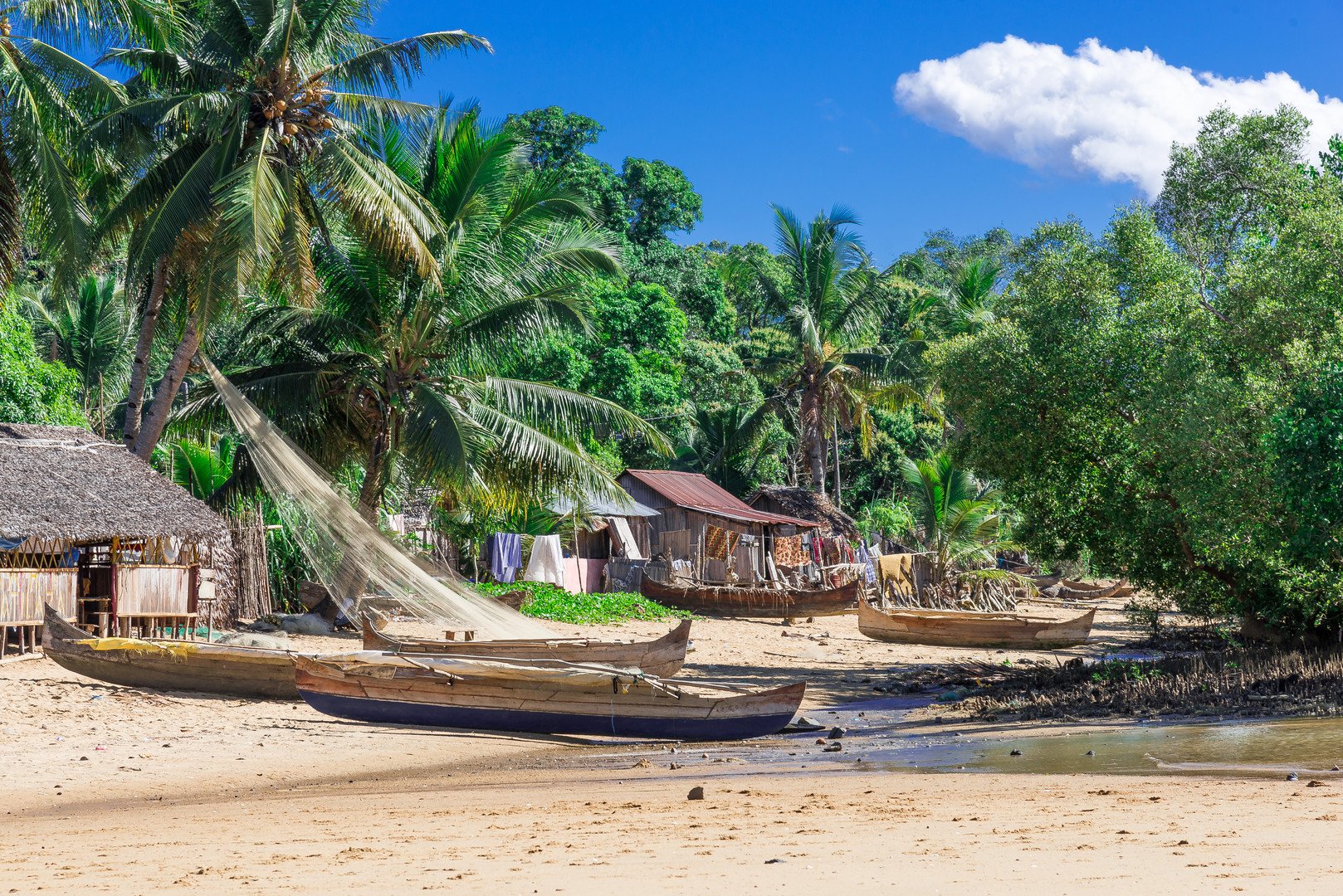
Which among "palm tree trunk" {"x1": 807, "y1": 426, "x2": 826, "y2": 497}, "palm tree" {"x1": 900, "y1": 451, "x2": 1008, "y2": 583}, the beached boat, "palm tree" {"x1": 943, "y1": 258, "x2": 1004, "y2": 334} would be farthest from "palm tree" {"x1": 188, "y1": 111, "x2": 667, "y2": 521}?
the beached boat

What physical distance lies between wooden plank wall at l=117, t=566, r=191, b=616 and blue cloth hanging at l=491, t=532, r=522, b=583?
9602 millimetres

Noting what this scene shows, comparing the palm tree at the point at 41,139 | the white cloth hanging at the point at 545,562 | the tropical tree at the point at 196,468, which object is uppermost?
the palm tree at the point at 41,139

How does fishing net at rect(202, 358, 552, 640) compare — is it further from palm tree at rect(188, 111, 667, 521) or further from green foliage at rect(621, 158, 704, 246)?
green foliage at rect(621, 158, 704, 246)

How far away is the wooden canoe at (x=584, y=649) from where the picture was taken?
13.8m

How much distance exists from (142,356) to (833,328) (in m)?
19.5

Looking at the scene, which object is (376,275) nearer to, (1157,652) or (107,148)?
(107,148)

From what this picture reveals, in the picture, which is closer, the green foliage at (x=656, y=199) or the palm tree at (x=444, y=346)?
the palm tree at (x=444, y=346)

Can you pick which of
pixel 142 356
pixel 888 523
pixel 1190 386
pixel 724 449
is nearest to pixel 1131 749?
pixel 1190 386

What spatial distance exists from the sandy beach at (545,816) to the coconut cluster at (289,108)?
7.93m

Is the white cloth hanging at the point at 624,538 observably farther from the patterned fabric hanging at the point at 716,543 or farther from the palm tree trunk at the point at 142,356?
the palm tree trunk at the point at 142,356

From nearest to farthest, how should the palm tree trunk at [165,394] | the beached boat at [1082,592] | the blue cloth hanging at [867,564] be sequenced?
1. the palm tree trunk at [165,394]
2. the blue cloth hanging at [867,564]
3. the beached boat at [1082,592]

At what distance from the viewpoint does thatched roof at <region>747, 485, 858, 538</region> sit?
33625 millimetres

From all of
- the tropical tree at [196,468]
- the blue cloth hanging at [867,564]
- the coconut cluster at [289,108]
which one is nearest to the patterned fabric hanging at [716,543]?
the blue cloth hanging at [867,564]

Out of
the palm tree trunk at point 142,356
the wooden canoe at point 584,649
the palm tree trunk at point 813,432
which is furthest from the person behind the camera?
the palm tree trunk at point 813,432
